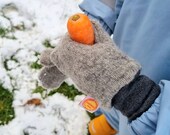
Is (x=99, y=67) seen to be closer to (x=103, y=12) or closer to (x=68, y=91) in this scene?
(x=103, y=12)

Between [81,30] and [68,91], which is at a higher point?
[81,30]

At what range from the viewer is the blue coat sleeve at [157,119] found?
874 mm

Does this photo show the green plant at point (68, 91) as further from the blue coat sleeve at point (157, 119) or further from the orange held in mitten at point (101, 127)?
the blue coat sleeve at point (157, 119)

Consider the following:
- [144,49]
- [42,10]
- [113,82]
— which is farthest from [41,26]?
[113,82]

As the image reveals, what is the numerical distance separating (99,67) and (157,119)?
205 mm

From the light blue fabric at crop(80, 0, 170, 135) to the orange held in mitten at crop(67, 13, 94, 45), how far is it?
0.20 meters

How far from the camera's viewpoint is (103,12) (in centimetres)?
123

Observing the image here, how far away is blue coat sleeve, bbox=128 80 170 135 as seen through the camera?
2.87 feet

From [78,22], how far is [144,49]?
272 millimetres

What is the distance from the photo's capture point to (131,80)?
923mm

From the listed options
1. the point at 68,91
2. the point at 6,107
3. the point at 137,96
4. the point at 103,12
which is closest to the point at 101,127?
the point at 68,91

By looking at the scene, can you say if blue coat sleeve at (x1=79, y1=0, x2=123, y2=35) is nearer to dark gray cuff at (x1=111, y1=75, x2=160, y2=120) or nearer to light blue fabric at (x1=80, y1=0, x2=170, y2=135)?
light blue fabric at (x1=80, y1=0, x2=170, y2=135)

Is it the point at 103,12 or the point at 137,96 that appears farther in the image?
the point at 103,12

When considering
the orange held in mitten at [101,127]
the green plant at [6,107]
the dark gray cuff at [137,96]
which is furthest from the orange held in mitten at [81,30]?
the green plant at [6,107]
